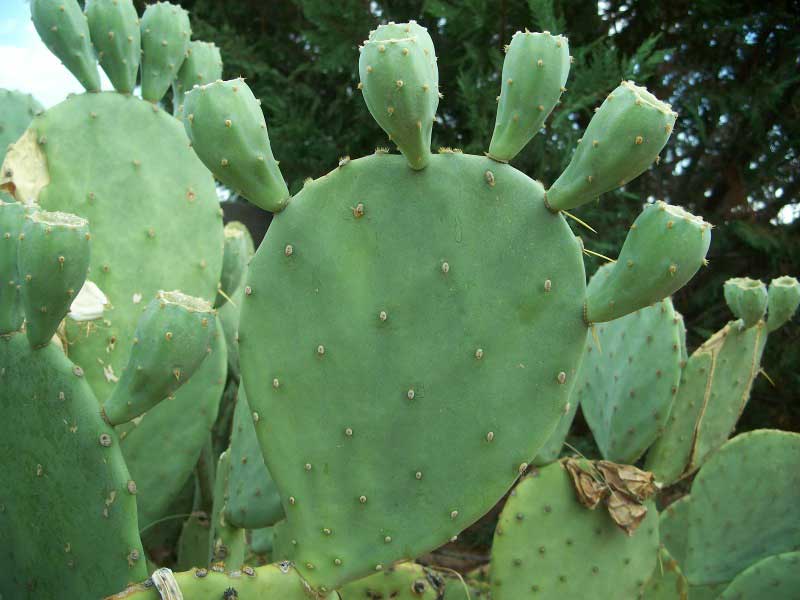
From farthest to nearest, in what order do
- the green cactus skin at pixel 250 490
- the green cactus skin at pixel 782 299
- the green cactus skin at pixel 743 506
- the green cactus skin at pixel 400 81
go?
1. the green cactus skin at pixel 743 506
2. the green cactus skin at pixel 782 299
3. the green cactus skin at pixel 250 490
4. the green cactus skin at pixel 400 81

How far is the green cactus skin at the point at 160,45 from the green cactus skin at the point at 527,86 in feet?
3.14

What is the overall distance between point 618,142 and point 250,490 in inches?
35.7

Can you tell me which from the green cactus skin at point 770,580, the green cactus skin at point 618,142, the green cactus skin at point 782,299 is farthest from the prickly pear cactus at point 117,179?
the green cactus skin at point 770,580

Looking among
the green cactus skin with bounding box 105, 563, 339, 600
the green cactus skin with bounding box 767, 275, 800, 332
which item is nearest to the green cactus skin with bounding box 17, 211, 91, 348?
the green cactus skin with bounding box 105, 563, 339, 600

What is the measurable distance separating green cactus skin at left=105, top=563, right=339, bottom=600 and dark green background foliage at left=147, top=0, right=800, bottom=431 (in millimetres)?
2051

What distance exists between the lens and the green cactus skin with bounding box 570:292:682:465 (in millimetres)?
2025

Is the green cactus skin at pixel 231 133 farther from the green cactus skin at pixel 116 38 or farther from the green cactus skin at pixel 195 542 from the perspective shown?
the green cactus skin at pixel 195 542

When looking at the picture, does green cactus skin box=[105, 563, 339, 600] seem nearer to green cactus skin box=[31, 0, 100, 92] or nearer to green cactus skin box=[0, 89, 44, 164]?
green cactus skin box=[31, 0, 100, 92]

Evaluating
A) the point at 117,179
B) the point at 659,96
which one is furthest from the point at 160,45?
the point at 659,96

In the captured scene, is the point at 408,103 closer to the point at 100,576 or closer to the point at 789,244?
the point at 100,576

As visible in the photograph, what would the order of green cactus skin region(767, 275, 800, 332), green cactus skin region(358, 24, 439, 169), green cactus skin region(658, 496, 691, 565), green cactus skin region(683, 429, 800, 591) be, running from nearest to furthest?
1. green cactus skin region(358, 24, 439, 169)
2. green cactus skin region(767, 275, 800, 332)
3. green cactus skin region(683, 429, 800, 591)
4. green cactus skin region(658, 496, 691, 565)

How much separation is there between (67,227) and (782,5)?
307 centimetres

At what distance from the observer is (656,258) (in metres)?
1.06

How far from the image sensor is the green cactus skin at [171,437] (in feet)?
5.40
